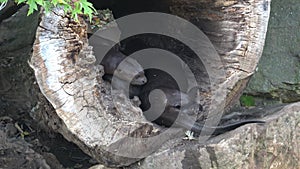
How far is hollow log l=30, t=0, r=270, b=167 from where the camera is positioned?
185 centimetres

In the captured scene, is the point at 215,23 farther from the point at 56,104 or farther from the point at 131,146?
the point at 56,104

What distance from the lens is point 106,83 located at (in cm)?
220

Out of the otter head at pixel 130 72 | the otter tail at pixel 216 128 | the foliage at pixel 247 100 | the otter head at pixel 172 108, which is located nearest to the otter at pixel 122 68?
the otter head at pixel 130 72

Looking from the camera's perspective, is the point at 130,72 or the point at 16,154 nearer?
the point at 130,72

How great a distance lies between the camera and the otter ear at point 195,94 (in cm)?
237

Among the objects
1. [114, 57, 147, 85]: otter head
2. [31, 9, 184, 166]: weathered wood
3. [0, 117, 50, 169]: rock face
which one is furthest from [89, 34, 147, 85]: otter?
[0, 117, 50, 169]: rock face

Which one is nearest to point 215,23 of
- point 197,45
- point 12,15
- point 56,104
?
point 197,45

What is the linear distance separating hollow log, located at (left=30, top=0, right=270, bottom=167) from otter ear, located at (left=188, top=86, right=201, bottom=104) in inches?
2.2

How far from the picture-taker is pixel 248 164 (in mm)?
2123

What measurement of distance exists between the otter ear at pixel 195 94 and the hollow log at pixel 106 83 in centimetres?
6

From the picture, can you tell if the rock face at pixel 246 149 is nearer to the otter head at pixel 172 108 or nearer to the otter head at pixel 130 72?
the otter head at pixel 172 108

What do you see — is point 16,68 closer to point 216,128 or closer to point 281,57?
point 216,128

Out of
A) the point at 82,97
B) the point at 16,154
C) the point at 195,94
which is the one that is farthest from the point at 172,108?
the point at 16,154

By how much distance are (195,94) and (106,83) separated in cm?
46
